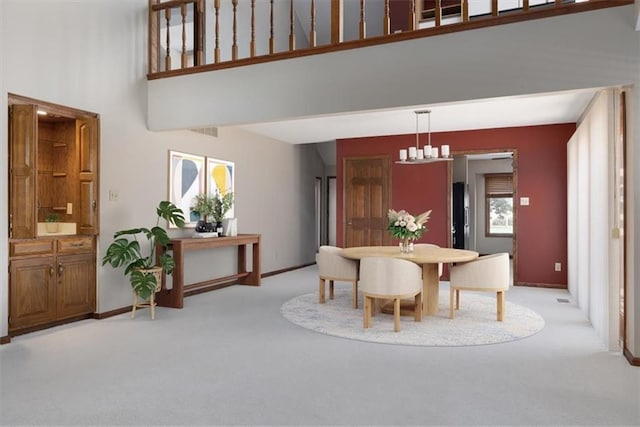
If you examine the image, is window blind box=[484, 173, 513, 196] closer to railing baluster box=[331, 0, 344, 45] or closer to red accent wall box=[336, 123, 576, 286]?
red accent wall box=[336, 123, 576, 286]

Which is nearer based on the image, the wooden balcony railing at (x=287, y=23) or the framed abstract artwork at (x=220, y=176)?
the wooden balcony railing at (x=287, y=23)

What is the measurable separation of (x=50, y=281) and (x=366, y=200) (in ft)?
16.8

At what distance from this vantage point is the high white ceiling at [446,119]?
542 cm

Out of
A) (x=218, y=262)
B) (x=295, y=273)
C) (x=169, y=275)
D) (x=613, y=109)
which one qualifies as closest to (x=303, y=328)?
(x=169, y=275)

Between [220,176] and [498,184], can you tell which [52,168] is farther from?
[498,184]

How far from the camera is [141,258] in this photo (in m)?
4.92

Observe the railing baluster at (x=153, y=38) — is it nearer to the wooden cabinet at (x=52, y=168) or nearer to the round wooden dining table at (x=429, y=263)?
the wooden cabinet at (x=52, y=168)

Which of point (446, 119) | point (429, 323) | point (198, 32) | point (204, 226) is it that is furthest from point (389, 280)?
point (198, 32)

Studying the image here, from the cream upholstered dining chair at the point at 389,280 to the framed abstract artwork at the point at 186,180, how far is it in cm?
284

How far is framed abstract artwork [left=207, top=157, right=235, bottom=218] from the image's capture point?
657 cm

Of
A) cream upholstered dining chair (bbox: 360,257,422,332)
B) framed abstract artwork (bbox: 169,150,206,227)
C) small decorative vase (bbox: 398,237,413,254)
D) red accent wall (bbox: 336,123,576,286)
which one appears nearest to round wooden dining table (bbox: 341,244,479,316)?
small decorative vase (bbox: 398,237,413,254)

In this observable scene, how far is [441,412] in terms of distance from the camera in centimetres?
253

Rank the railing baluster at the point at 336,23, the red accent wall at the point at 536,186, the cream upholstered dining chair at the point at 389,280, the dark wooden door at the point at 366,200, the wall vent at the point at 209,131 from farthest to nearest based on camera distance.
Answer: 1. the dark wooden door at the point at 366,200
2. the red accent wall at the point at 536,186
3. the wall vent at the point at 209,131
4. the railing baluster at the point at 336,23
5. the cream upholstered dining chair at the point at 389,280

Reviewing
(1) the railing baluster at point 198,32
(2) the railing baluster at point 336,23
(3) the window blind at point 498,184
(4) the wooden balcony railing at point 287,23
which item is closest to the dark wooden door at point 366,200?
(4) the wooden balcony railing at point 287,23
